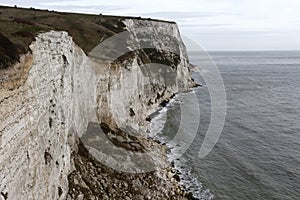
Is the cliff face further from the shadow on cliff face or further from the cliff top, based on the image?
the cliff top

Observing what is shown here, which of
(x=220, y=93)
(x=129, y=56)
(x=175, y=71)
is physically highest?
(x=129, y=56)

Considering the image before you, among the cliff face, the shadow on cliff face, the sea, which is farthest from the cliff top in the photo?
the sea

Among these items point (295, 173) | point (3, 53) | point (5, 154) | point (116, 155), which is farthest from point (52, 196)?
point (295, 173)

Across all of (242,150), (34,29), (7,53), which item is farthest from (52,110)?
(242,150)

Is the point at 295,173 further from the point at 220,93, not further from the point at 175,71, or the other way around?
the point at 220,93

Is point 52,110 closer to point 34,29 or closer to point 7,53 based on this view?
point 7,53

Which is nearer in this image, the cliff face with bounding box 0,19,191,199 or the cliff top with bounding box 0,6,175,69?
the cliff face with bounding box 0,19,191,199
